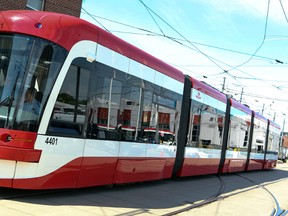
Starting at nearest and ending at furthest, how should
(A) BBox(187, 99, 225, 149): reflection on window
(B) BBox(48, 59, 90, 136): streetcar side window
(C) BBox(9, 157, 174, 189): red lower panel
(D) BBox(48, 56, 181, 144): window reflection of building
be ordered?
(C) BBox(9, 157, 174, 189): red lower panel → (B) BBox(48, 59, 90, 136): streetcar side window → (D) BBox(48, 56, 181, 144): window reflection of building → (A) BBox(187, 99, 225, 149): reflection on window

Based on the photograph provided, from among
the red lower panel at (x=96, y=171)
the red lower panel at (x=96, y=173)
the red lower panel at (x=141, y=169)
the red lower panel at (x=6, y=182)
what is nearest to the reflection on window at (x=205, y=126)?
the red lower panel at (x=141, y=169)

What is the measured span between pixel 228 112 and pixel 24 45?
36.9ft

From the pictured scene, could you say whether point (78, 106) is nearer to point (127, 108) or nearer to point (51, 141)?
point (51, 141)

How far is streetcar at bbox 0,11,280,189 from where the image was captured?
679 cm

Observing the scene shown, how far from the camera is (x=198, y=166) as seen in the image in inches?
550

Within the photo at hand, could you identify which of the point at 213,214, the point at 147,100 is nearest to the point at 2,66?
the point at 147,100

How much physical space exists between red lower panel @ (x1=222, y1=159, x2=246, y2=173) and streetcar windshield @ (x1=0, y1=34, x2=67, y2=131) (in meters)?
11.5

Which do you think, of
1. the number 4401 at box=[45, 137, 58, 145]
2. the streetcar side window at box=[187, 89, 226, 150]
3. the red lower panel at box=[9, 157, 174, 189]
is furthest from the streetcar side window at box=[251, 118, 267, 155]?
the number 4401 at box=[45, 137, 58, 145]

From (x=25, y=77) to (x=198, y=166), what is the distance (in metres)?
8.48

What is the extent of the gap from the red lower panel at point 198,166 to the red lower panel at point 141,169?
46.9 inches

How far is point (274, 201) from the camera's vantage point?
11797 mm

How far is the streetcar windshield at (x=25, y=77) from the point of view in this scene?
22.1ft

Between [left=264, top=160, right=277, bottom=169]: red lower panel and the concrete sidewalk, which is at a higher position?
[left=264, top=160, right=277, bottom=169]: red lower panel

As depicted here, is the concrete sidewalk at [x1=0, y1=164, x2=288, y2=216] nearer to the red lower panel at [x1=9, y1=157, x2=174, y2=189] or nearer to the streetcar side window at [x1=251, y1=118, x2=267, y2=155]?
the red lower panel at [x1=9, y1=157, x2=174, y2=189]
